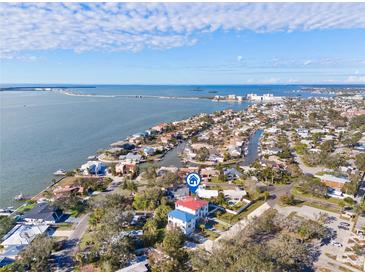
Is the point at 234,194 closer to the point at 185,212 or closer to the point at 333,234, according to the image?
the point at 185,212

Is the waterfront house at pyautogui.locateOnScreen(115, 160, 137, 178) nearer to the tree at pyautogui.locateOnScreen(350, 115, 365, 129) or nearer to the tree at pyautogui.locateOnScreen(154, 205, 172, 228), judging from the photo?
the tree at pyautogui.locateOnScreen(154, 205, 172, 228)

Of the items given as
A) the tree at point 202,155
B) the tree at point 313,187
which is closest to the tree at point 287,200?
the tree at point 313,187

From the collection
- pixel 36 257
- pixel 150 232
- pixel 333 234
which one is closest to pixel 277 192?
pixel 333 234

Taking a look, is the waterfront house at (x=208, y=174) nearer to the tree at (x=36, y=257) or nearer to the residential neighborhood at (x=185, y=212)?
the residential neighborhood at (x=185, y=212)

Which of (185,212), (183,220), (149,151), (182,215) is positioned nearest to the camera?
(183,220)

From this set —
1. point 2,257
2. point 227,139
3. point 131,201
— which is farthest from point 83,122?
point 2,257

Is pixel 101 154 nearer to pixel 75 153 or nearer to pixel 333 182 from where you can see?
pixel 75 153
